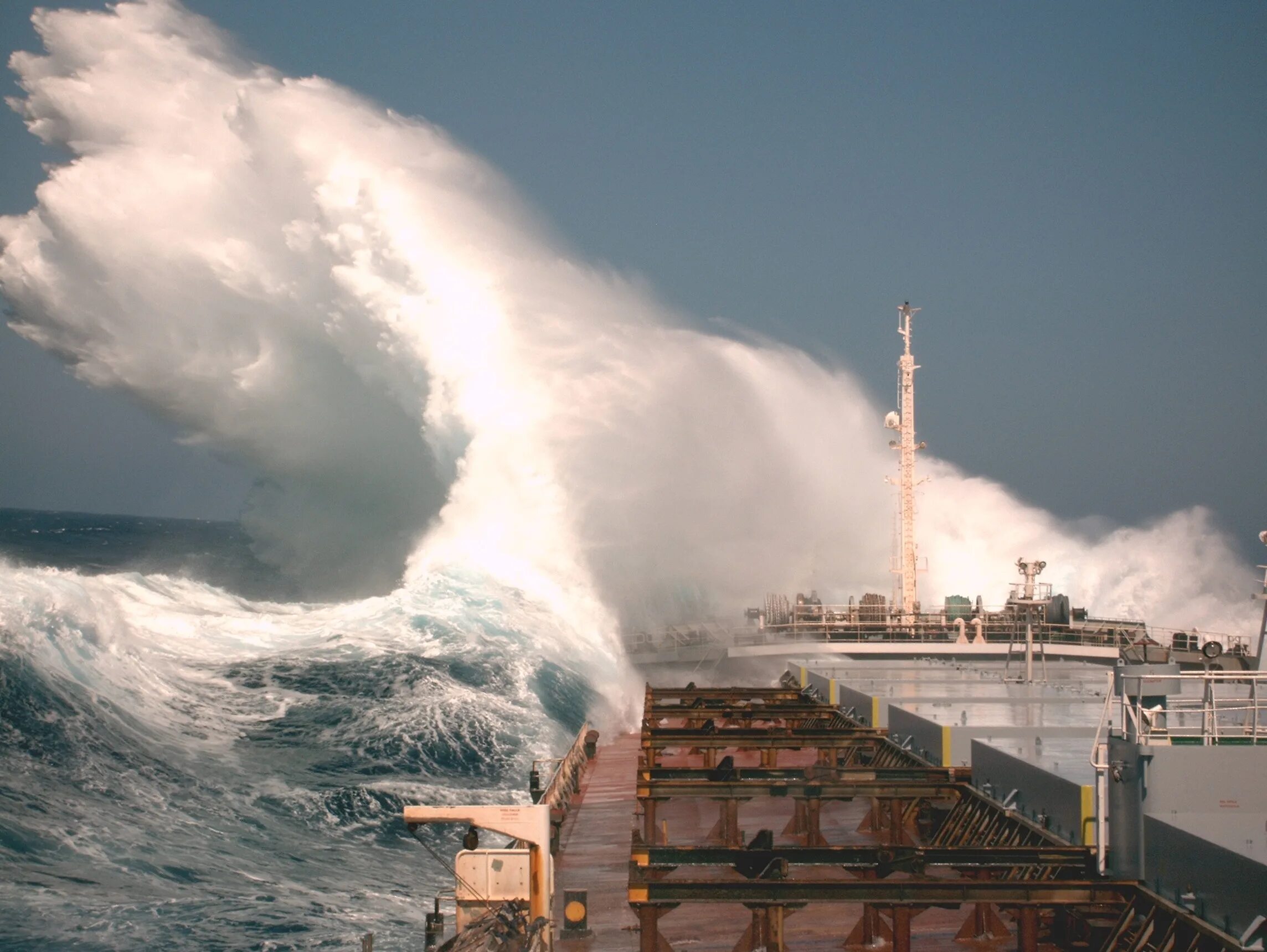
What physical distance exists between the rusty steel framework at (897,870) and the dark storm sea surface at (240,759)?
5.53 m

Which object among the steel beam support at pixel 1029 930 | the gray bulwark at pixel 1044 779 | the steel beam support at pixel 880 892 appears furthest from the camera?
the gray bulwark at pixel 1044 779

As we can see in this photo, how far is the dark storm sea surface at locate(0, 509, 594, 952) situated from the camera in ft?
59.7

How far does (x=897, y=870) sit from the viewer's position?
1333cm

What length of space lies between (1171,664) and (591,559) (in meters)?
38.4

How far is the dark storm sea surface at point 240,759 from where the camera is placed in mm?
18203

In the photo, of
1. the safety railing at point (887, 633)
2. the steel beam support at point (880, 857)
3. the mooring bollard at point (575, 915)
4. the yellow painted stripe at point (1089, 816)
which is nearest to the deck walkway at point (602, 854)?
the mooring bollard at point (575, 915)

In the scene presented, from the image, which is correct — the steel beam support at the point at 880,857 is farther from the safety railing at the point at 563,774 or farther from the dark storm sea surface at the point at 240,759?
the dark storm sea surface at the point at 240,759

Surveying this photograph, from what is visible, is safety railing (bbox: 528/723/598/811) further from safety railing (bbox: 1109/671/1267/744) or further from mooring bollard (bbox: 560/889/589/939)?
safety railing (bbox: 1109/671/1267/744)

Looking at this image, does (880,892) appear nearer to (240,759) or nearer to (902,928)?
(902,928)

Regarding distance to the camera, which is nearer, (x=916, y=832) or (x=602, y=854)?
(x=602, y=854)

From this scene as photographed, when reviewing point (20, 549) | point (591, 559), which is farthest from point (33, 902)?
point (20, 549)

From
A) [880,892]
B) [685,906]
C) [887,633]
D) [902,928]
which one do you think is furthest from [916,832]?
[887,633]

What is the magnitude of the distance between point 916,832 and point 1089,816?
7207 millimetres

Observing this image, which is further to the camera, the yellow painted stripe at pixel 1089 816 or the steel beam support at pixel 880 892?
the yellow painted stripe at pixel 1089 816
